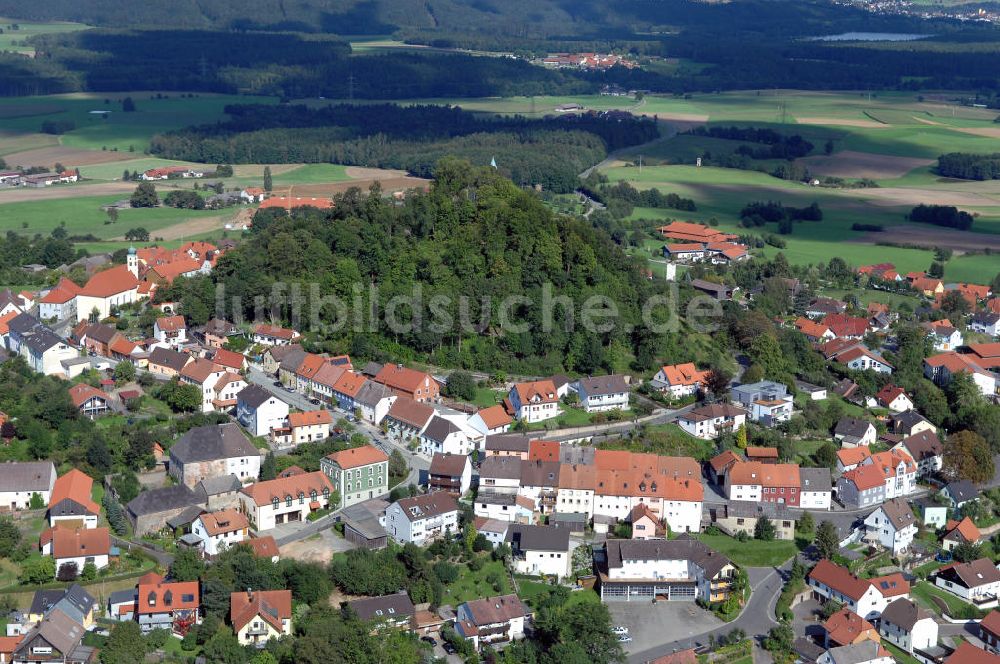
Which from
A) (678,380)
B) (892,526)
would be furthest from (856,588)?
(678,380)

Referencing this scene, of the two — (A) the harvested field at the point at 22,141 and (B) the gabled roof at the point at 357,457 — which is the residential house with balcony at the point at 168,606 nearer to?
(B) the gabled roof at the point at 357,457

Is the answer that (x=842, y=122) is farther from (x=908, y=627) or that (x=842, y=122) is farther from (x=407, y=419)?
(x=908, y=627)

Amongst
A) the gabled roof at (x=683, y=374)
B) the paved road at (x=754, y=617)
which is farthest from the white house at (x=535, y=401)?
the paved road at (x=754, y=617)

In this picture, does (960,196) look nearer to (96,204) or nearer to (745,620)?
(96,204)

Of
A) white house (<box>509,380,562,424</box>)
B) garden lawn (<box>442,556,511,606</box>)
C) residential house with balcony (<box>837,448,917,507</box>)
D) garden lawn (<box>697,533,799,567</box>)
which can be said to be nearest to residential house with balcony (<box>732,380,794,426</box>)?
residential house with balcony (<box>837,448,917,507</box>)

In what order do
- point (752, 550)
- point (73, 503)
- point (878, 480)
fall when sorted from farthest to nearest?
point (878, 480), point (752, 550), point (73, 503)
